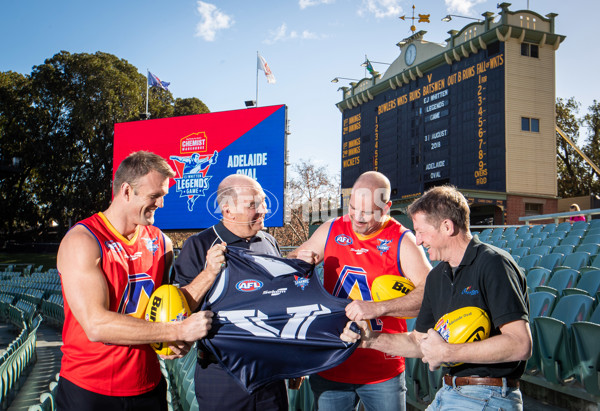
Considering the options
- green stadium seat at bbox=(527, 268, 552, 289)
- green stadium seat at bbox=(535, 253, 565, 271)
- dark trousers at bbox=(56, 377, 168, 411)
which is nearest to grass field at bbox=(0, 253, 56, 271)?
green stadium seat at bbox=(535, 253, 565, 271)

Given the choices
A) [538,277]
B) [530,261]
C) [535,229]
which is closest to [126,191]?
[538,277]

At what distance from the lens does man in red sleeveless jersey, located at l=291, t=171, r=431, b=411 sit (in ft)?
7.98

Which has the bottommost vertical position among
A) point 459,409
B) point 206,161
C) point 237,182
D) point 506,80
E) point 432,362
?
point 459,409

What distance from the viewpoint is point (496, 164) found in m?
16.2

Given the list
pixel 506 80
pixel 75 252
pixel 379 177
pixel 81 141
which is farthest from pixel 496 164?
pixel 81 141

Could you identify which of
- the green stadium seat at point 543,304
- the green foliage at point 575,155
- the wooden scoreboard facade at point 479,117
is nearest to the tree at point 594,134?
the green foliage at point 575,155

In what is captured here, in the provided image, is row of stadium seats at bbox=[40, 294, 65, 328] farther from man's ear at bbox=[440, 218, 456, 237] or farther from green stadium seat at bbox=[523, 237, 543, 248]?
man's ear at bbox=[440, 218, 456, 237]

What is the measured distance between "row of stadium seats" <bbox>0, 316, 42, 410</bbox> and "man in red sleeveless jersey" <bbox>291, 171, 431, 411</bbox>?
3.88 meters

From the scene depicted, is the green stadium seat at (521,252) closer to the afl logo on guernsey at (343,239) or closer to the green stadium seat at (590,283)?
the green stadium seat at (590,283)

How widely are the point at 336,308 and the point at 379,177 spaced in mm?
775

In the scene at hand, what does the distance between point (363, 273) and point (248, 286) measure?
2.06ft

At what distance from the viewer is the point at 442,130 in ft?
57.8

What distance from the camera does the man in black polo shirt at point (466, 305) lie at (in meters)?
1.84

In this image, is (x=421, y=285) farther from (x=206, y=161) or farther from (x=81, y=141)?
(x=81, y=141)
